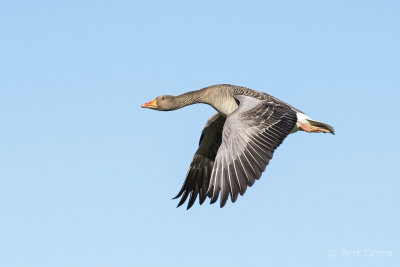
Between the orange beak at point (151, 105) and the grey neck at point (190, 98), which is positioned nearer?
the grey neck at point (190, 98)

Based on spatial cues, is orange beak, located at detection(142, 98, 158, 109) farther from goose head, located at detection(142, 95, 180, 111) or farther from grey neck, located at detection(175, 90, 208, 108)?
grey neck, located at detection(175, 90, 208, 108)

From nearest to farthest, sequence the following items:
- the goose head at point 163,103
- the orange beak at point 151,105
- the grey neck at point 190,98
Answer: the grey neck at point 190,98
the goose head at point 163,103
the orange beak at point 151,105

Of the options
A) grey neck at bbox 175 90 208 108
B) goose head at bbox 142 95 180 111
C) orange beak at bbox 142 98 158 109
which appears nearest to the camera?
grey neck at bbox 175 90 208 108

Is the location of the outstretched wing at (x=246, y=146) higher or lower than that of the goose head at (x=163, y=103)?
lower

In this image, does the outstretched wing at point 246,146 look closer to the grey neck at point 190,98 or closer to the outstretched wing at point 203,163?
the grey neck at point 190,98

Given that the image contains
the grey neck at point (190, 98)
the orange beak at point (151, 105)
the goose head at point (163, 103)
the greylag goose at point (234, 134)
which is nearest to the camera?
the greylag goose at point (234, 134)

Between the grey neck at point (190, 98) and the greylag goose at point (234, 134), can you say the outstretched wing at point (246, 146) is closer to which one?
the greylag goose at point (234, 134)

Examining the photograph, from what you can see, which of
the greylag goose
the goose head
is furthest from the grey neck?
the goose head

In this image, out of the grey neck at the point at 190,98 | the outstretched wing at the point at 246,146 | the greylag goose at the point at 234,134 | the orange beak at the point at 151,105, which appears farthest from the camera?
the orange beak at the point at 151,105

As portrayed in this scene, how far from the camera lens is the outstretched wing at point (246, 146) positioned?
46.4ft

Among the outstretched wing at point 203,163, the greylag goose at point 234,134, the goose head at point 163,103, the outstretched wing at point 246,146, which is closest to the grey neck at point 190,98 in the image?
the greylag goose at point 234,134

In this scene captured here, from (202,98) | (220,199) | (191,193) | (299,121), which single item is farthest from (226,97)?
(220,199)

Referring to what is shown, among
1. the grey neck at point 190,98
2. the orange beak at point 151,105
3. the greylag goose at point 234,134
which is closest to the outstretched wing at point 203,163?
the greylag goose at point 234,134

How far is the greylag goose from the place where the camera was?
14.3m
